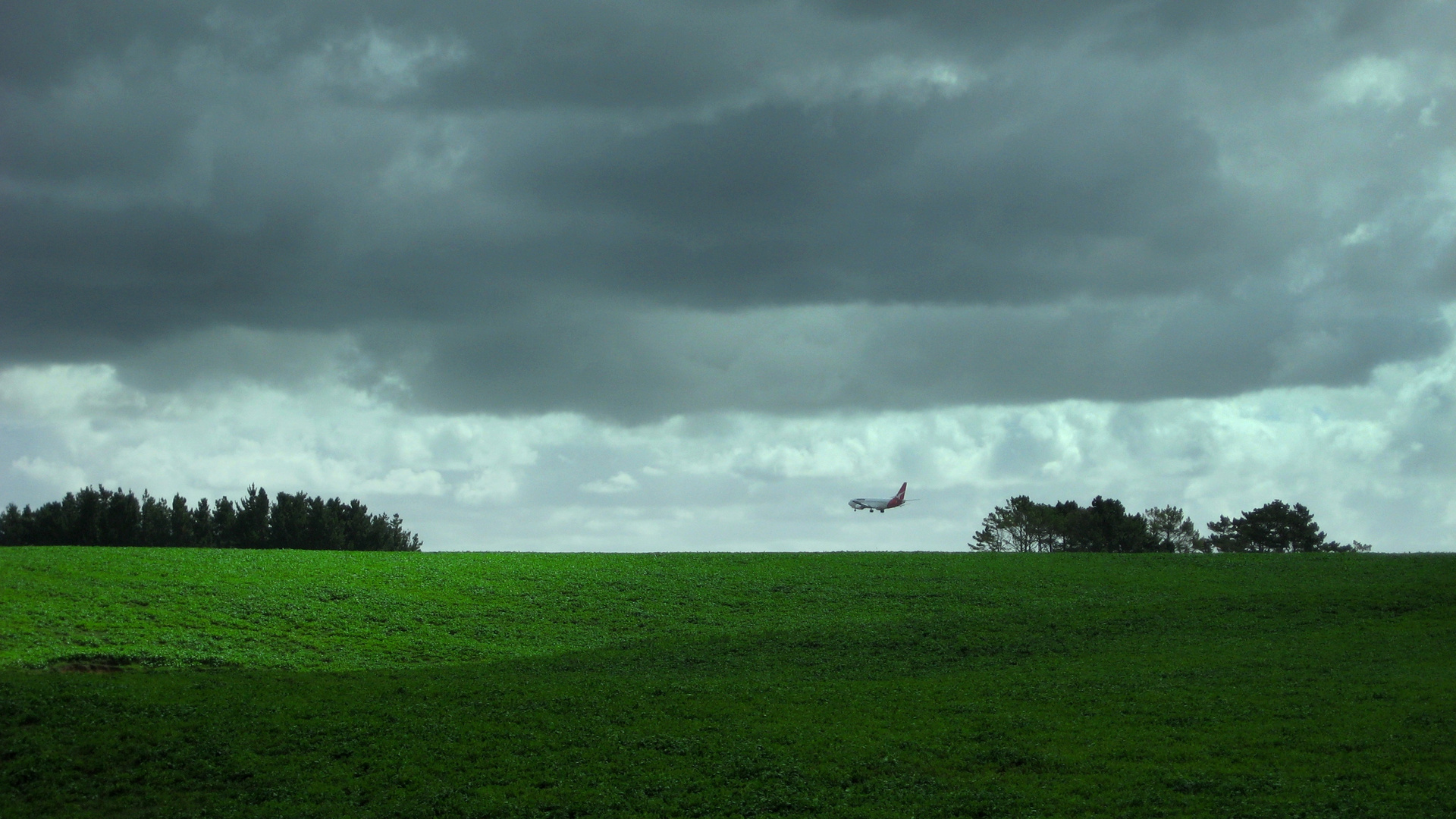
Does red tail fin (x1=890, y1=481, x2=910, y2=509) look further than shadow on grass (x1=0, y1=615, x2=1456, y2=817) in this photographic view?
Yes

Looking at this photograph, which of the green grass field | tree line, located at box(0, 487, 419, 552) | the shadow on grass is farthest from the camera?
tree line, located at box(0, 487, 419, 552)

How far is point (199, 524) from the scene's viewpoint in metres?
121

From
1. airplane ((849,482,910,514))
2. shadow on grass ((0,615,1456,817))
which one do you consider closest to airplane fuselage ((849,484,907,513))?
airplane ((849,482,910,514))

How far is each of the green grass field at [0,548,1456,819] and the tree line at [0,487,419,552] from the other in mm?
52561

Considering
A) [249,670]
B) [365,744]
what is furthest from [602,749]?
[249,670]

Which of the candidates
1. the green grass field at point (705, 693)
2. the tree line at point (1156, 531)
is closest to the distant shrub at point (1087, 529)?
the tree line at point (1156, 531)

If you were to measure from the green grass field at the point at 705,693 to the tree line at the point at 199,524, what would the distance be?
5256 cm

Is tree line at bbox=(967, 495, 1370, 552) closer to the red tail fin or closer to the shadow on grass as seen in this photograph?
the red tail fin

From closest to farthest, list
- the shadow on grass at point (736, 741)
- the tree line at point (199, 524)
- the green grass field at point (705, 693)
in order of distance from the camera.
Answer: the shadow on grass at point (736, 741) → the green grass field at point (705, 693) → the tree line at point (199, 524)

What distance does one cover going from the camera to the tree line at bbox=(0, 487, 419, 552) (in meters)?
107

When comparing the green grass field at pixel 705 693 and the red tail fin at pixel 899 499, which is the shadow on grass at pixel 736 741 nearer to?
the green grass field at pixel 705 693

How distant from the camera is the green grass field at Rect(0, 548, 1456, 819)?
2695 centimetres

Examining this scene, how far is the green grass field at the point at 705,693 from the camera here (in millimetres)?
26953

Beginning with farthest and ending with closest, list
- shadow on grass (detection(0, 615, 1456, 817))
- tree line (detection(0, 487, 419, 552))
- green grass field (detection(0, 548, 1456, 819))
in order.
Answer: tree line (detection(0, 487, 419, 552))
green grass field (detection(0, 548, 1456, 819))
shadow on grass (detection(0, 615, 1456, 817))
